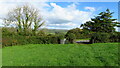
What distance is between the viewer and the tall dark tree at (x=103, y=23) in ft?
70.9

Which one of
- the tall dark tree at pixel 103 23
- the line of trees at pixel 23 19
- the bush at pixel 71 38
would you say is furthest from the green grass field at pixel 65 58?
the tall dark tree at pixel 103 23

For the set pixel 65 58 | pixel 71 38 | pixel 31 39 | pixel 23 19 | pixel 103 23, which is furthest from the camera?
pixel 103 23

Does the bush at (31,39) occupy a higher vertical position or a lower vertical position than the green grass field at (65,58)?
higher

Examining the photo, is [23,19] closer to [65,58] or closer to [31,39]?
[31,39]

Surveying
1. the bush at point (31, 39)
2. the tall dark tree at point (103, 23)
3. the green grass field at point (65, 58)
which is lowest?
the green grass field at point (65, 58)

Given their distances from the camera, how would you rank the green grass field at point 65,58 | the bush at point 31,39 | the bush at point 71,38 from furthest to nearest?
1. the bush at point 71,38
2. the bush at point 31,39
3. the green grass field at point 65,58

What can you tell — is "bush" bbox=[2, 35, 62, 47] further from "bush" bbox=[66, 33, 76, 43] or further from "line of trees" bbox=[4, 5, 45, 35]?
"line of trees" bbox=[4, 5, 45, 35]

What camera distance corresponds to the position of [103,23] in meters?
21.4

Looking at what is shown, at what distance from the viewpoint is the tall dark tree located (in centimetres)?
2160

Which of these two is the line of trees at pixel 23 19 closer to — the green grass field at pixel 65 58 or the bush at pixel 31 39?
the bush at pixel 31 39

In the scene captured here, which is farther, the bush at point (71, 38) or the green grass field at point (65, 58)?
the bush at point (71, 38)

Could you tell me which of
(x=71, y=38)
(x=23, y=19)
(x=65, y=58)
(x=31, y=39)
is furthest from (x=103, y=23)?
(x=65, y=58)

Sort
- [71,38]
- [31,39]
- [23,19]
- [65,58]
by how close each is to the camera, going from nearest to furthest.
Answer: [65,58] < [71,38] < [31,39] < [23,19]

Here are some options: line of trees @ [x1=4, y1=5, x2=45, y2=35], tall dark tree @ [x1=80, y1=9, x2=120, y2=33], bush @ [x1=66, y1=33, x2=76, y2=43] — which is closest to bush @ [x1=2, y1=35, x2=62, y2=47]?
bush @ [x1=66, y1=33, x2=76, y2=43]
